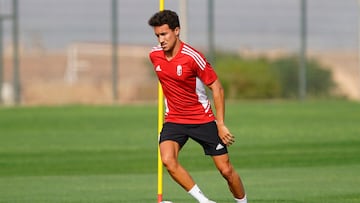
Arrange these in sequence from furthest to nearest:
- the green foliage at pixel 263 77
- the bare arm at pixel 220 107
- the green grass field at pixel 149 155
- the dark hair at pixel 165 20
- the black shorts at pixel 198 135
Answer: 1. the green foliage at pixel 263 77
2. the green grass field at pixel 149 155
3. the black shorts at pixel 198 135
4. the bare arm at pixel 220 107
5. the dark hair at pixel 165 20

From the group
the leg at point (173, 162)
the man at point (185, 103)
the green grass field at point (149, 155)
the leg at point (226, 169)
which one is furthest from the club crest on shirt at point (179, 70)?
the green grass field at point (149, 155)

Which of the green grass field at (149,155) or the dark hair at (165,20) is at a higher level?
the dark hair at (165,20)

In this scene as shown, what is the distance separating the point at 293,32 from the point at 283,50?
2.54 ft

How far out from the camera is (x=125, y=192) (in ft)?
51.5

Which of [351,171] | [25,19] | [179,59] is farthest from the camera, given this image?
[25,19]

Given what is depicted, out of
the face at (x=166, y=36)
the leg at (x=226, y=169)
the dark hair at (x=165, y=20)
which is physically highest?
the dark hair at (x=165, y=20)

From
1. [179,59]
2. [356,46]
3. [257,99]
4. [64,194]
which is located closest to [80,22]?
[257,99]

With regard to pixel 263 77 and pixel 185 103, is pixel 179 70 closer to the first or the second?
pixel 185 103

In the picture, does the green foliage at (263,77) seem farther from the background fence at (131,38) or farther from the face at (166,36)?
the face at (166,36)

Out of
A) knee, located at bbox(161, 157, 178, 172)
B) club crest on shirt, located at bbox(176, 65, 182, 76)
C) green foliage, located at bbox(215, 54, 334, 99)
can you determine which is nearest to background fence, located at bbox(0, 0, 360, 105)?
green foliage, located at bbox(215, 54, 334, 99)

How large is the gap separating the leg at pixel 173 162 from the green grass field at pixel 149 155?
210 centimetres

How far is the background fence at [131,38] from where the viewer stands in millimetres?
42375

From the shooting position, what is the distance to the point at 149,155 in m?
23.3

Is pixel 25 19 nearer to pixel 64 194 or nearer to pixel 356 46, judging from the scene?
pixel 356 46
